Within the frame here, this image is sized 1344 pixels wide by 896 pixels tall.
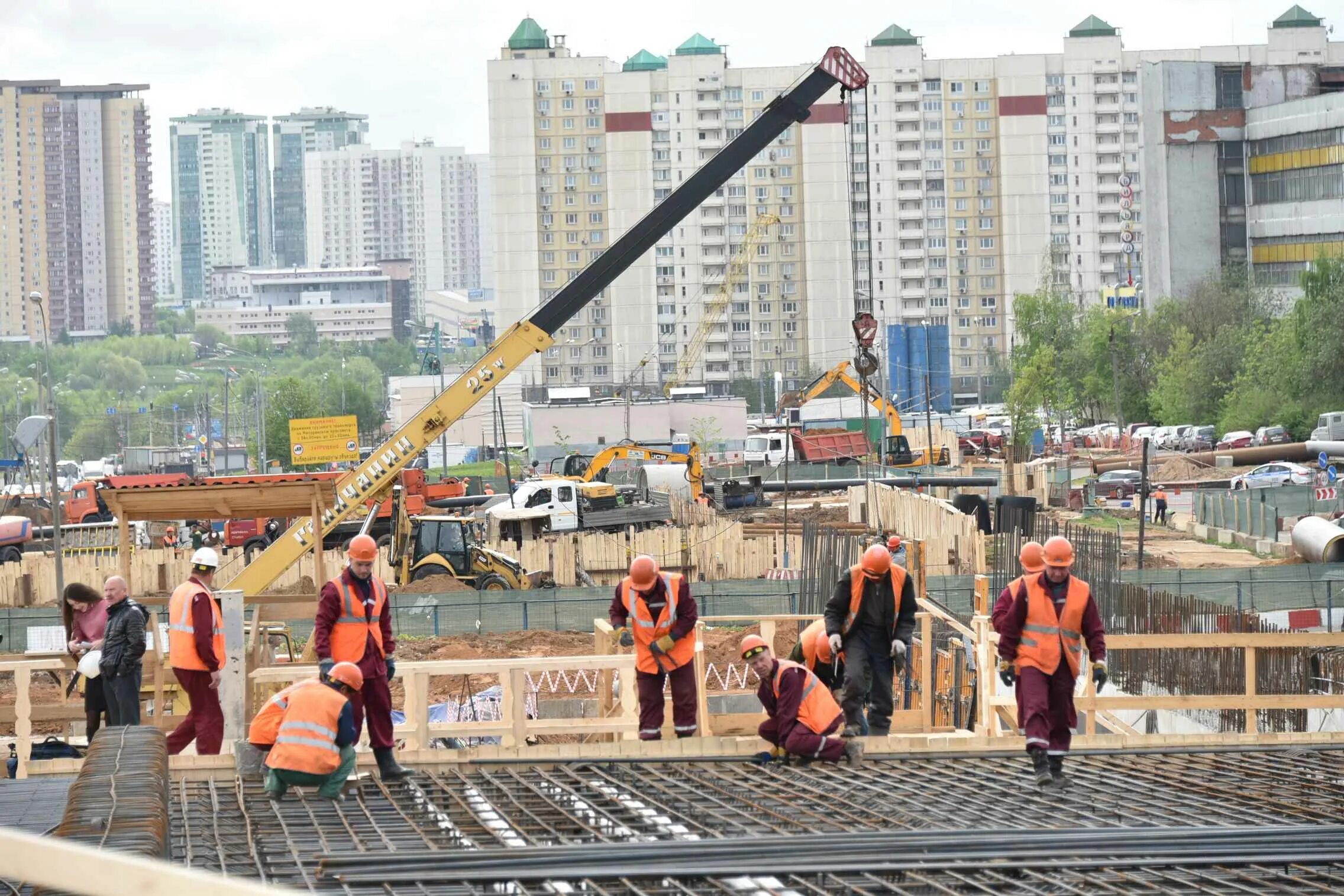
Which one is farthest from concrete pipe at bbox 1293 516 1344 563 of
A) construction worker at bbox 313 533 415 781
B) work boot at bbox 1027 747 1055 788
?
construction worker at bbox 313 533 415 781

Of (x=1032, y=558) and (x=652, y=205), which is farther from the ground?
(x=652, y=205)

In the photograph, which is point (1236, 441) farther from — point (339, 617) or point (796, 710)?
point (339, 617)

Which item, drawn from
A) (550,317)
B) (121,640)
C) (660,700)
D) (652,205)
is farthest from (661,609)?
(652,205)

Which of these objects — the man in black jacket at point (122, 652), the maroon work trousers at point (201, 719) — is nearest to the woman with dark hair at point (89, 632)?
the man in black jacket at point (122, 652)

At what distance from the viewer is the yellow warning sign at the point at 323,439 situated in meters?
64.8

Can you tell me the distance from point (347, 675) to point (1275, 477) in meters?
45.9

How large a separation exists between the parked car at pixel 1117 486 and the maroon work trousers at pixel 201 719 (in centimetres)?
4240

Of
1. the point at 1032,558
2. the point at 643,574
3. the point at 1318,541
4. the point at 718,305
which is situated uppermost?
the point at 718,305

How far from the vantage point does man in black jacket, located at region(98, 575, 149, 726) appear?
11.8 meters

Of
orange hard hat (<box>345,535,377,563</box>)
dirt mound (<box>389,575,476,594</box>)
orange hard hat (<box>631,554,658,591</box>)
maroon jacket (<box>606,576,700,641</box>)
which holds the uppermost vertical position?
orange hard hat (<box>345,535,377,563</box>)

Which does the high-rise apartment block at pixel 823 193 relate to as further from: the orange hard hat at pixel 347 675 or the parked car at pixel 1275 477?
the orange hard hat at pixel 347 675

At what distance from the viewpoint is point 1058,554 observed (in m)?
9.89

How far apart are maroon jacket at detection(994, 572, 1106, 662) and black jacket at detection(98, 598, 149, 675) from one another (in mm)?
5616

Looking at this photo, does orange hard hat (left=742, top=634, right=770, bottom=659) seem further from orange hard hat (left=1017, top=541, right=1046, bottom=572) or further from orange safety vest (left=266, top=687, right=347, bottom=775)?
orange safety vest (left=266, top=687, right=347, bottom=775)
